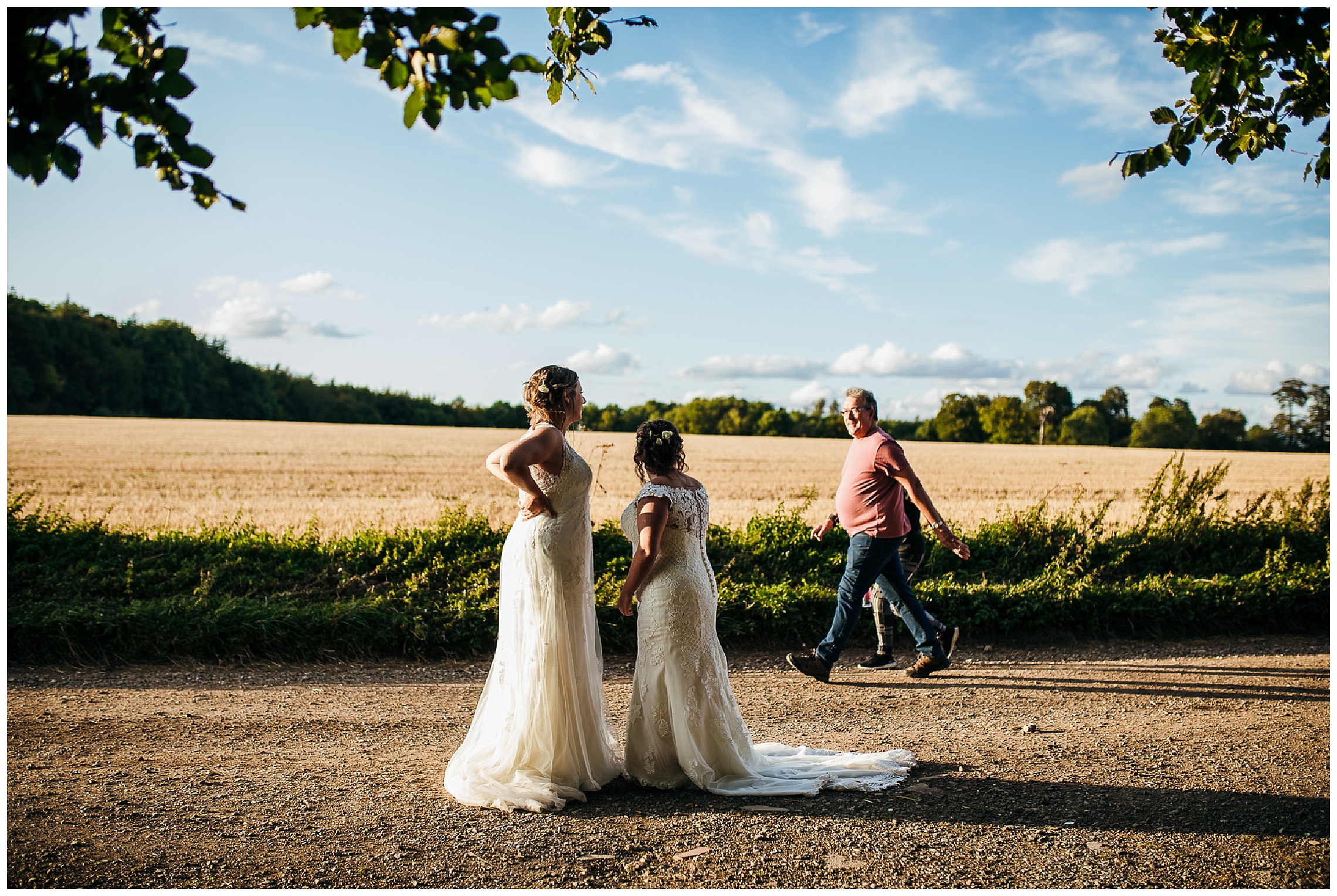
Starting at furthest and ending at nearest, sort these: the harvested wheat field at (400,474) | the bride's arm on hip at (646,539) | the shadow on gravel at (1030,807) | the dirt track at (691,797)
→ the harvested wheat field at (400,474)
the bride's arm on hip at (646,539)
the shadow on gravel at (1030,807)
the dirt track at (691,797)

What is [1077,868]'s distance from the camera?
3.50m

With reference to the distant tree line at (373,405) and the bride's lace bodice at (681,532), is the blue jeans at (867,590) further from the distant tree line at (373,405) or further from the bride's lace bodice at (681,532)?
the distant tree line at (373,405)

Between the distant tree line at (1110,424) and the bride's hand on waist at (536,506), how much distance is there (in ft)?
199

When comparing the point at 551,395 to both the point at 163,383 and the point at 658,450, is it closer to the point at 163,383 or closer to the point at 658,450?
the point at 658,450

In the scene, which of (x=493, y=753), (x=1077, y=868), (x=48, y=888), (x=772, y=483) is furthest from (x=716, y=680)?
(x=772, y=483)

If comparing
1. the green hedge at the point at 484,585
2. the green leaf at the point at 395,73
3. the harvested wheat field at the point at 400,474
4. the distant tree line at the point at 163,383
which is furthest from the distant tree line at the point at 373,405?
the green leaf at the point at 395,73

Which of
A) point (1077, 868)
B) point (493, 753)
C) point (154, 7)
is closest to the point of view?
point (154, 7)

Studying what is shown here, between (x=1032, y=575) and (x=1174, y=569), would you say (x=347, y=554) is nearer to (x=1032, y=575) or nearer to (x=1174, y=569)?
(x=1032, y=575)

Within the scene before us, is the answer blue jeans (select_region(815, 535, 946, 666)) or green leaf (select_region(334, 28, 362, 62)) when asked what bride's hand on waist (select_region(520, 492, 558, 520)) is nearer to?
green leaf (select_region(334, 28, 362, 62))

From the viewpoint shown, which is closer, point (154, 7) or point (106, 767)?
point (154, 7)

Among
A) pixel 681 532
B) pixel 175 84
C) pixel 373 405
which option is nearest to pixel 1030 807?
pixel 681 532

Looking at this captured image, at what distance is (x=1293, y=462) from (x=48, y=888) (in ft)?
184

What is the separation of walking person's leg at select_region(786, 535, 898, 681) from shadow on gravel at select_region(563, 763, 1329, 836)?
2.13 m

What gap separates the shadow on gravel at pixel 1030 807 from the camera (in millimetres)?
3914
